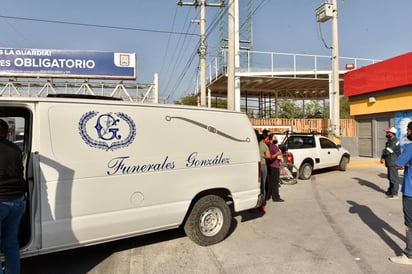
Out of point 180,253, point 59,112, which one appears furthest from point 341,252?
point 59,112

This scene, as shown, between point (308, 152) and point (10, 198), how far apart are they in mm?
11188

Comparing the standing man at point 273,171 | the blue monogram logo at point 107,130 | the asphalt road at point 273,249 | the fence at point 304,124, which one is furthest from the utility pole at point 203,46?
the blue monogram logo at point 107,130

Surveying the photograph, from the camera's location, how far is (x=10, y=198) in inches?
143

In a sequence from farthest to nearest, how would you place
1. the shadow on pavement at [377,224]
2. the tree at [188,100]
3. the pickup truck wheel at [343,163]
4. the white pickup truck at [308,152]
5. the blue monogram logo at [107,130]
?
the tree at [188,100]
the pickup truck wheel at [343,163]
the white pickup truck at [308,152]
the shadow on pavement at [377,224]
the blue monogram logo at [107,130]

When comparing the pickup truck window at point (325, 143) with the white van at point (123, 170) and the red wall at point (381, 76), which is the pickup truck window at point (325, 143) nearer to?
the red wall at point (381, 76)

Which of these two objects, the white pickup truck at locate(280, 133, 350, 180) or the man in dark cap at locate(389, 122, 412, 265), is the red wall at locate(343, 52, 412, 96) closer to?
the white pickup truck at locate(280, 133, 350, 180)

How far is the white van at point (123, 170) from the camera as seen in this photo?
13.5 feet

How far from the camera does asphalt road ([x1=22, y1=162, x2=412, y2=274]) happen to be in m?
4.69

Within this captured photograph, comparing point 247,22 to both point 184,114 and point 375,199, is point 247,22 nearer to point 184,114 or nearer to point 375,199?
point 375,199

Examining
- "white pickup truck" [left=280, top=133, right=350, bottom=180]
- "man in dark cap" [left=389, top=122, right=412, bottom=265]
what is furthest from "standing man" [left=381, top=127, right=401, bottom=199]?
"man in dark cap" [left=389, top=122, right=412, bottom=265]

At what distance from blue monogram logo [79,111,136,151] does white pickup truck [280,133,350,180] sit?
885 cm

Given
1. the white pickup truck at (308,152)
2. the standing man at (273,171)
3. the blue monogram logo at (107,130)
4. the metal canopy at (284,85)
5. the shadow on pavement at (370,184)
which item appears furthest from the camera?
the metal canopy at (284,85)

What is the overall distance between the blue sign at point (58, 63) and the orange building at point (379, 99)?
47.9 ft

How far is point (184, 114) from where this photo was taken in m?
5.32
